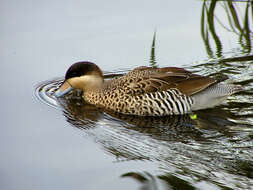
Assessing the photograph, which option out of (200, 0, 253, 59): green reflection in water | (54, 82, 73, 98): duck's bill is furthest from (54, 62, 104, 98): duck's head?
(200, 0, 253, 59): green reflection in water

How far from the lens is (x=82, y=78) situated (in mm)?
8188

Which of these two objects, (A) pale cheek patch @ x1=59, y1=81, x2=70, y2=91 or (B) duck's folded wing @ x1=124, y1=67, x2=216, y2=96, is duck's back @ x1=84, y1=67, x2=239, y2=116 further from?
(A) pale cheek patch @ x1=59, y1=81, x2=70, y2=91

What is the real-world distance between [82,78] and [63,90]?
356 mm

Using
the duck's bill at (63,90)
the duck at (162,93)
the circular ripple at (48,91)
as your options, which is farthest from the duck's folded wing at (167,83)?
the circular ripple at (48,91)

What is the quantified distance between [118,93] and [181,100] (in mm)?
930

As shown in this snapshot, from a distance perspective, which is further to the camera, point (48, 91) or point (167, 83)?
point (48, 91)

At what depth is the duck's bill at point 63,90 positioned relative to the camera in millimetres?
8203

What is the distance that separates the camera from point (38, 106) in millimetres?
7793

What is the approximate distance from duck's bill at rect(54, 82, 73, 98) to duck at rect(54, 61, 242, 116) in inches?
23.0

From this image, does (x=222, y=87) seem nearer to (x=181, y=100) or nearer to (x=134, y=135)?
(x=181, y=100)

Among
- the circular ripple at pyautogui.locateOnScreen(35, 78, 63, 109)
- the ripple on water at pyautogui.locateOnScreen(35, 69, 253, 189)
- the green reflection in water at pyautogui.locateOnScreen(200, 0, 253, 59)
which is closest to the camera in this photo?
the ripple on water at pyautogui.locateOnScreen(35, 69, 253, 189)

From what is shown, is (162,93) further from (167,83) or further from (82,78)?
(82,78)

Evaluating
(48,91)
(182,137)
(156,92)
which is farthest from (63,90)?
(182,137)

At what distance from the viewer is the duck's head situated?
811 centimetres
